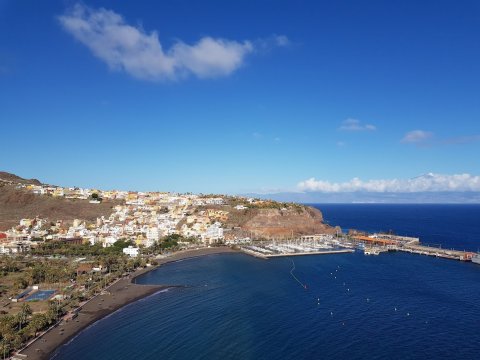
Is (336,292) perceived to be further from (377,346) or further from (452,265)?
(452,265)

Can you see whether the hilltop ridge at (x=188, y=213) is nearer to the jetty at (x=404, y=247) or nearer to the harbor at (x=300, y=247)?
the harbor at (x=300, y=247)

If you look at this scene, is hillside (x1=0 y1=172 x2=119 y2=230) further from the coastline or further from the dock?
the dock

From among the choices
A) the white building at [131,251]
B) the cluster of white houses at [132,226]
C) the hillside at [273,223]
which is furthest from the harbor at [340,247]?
the white building at [131,251]

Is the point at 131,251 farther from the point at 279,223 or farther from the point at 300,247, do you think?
the point at 279,223

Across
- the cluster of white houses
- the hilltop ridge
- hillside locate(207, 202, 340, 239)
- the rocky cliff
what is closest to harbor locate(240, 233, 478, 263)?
the rocky cliff

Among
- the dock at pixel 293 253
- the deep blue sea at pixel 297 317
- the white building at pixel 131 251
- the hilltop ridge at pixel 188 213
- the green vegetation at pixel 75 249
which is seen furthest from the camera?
the hilltop ridge at pixel 188 213

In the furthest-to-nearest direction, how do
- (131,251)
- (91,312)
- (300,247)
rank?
(300,247), (131,251), (91,312)

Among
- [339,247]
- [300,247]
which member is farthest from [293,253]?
[339,247]
